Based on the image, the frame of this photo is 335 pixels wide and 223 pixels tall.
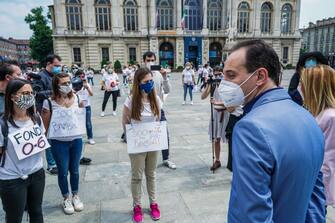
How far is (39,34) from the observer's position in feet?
167

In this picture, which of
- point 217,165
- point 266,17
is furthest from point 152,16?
point 217,165

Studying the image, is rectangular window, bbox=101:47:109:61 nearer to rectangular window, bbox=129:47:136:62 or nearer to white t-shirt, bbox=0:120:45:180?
rectangular window, bbox=129:47:136:62

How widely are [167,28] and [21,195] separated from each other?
4357cm

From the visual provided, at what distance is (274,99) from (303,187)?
42cm

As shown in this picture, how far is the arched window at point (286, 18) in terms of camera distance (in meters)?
46.1

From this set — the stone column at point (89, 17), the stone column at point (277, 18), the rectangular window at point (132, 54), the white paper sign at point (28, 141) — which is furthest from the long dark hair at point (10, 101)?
the stone column at point (277, 18)

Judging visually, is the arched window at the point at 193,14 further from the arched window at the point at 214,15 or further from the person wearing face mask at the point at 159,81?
the person wearing face mask at the point at 159,81

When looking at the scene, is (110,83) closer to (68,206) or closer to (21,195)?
(68,206)

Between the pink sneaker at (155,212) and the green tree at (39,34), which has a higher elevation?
the green tree at (39,34)

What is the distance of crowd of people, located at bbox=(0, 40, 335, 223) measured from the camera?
113 cm

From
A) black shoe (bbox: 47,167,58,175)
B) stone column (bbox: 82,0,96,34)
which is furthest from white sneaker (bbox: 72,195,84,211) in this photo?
stone column (bbox: 82,0,96,34)

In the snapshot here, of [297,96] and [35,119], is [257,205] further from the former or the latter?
[297,96]

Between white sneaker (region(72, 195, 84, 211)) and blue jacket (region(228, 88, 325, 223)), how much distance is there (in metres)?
3.06

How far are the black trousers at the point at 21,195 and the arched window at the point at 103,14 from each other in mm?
41381
